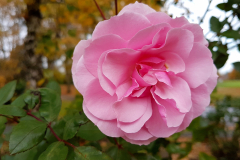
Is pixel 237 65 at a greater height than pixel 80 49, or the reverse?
pixel 80 49

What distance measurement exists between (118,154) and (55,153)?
0.19m

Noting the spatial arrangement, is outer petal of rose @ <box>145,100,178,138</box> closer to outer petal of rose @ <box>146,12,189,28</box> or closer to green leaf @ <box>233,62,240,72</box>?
outer petal of rose @ <box>146,12,189,28</box>

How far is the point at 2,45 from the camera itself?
15.0 ft

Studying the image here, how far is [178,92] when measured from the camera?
0.34 m

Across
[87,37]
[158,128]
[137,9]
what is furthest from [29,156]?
[87,37]

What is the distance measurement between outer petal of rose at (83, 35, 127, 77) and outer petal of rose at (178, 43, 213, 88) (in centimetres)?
A: 14

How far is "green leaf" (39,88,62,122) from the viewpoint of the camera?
417mm

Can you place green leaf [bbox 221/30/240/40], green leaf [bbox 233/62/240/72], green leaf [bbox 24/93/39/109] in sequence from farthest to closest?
green leaf [bbox 233/62/240/72], green leaf [bbox 221/30/240/40], green leaf [bbox 24/93/39/109]

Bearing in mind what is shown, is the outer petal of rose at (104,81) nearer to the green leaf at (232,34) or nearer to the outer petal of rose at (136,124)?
the outer petal of rose at (136,124)

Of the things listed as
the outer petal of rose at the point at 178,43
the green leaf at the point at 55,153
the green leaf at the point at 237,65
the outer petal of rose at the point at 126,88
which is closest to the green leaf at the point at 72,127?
the green leaf at the point at 55,153

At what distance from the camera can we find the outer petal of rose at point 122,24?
11.6 inches

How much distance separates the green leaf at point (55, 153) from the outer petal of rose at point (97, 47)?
18 cm

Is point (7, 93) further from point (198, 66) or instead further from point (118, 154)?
point (198, 66)

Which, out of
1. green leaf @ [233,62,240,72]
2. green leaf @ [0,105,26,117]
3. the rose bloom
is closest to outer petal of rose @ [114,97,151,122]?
the rose bloom
